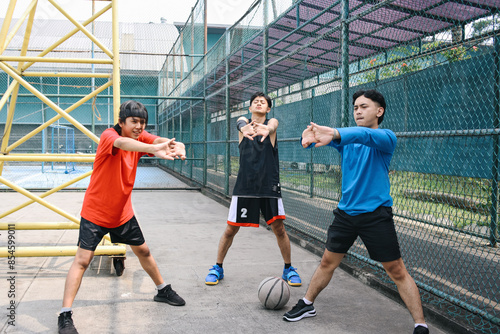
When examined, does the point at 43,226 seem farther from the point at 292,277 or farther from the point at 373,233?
the point at 373,233

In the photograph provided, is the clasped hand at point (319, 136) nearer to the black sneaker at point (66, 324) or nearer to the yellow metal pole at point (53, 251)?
the black sneaker at point (66, 324)

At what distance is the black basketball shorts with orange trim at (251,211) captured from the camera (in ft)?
13.8

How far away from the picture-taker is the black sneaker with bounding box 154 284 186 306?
12.0ft

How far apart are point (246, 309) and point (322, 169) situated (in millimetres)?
5924

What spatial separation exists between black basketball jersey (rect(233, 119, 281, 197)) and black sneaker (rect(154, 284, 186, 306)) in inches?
43.5

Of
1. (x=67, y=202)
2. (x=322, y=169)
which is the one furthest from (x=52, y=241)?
(x=322, y=169)

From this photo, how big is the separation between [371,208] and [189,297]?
181 cm

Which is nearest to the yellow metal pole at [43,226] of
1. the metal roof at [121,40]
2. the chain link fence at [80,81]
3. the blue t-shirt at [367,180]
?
the blue t-shirt at [367,180]

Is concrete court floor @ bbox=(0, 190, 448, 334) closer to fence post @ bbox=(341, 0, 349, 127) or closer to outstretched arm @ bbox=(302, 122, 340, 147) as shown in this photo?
outstretched arm @ bbox=(302, 122, 340, 147)

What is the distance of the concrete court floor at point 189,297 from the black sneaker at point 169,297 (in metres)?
0.05

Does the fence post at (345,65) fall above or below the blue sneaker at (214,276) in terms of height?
above

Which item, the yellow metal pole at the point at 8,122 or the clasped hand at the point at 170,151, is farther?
the yellow metal pole at the point at 8,122

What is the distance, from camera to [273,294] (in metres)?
3.56

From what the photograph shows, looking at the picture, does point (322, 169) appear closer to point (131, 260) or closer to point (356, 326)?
point (131, 260)
